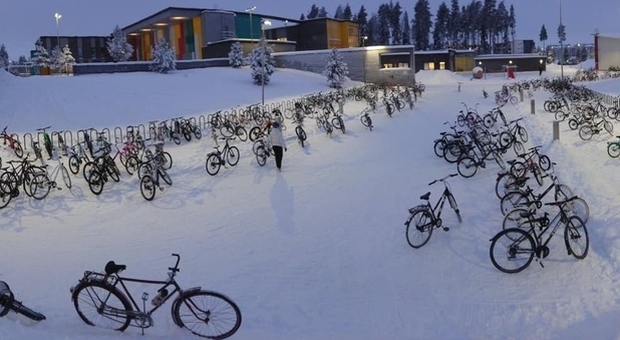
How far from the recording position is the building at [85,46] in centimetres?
7838

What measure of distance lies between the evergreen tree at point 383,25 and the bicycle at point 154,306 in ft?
353

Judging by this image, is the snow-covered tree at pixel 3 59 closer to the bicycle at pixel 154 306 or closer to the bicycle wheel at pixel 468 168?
the bicycle wheel at pixel 468 168

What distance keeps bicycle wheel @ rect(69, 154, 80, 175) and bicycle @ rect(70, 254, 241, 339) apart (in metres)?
9.44

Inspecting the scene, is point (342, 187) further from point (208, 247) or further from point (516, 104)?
point (516, 104)

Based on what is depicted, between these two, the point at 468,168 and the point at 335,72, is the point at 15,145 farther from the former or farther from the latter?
the point at 335,72

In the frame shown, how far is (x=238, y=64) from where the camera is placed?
46438mm

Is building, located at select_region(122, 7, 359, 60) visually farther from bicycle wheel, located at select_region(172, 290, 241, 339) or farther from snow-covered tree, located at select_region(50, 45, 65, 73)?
bicycle wheel, located at select_region(172, 290, 241, 339)

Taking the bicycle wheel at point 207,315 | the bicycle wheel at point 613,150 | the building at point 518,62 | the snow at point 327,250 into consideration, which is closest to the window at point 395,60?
the building at point 518,62

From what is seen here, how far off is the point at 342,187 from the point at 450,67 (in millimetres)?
61264

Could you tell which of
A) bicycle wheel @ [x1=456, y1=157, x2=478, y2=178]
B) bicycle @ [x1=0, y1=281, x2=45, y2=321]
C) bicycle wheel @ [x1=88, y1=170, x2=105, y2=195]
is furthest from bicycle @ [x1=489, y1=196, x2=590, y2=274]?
bicycle wheel @ [x1=88, y1=170, x2=105, y2=195]

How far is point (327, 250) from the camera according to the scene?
30.2 ft

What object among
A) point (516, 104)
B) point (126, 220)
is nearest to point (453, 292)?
point (126, 220)

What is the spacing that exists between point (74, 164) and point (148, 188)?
3.57 m

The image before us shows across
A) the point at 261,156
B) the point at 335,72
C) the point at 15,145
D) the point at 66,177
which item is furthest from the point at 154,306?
the point at 335,72
